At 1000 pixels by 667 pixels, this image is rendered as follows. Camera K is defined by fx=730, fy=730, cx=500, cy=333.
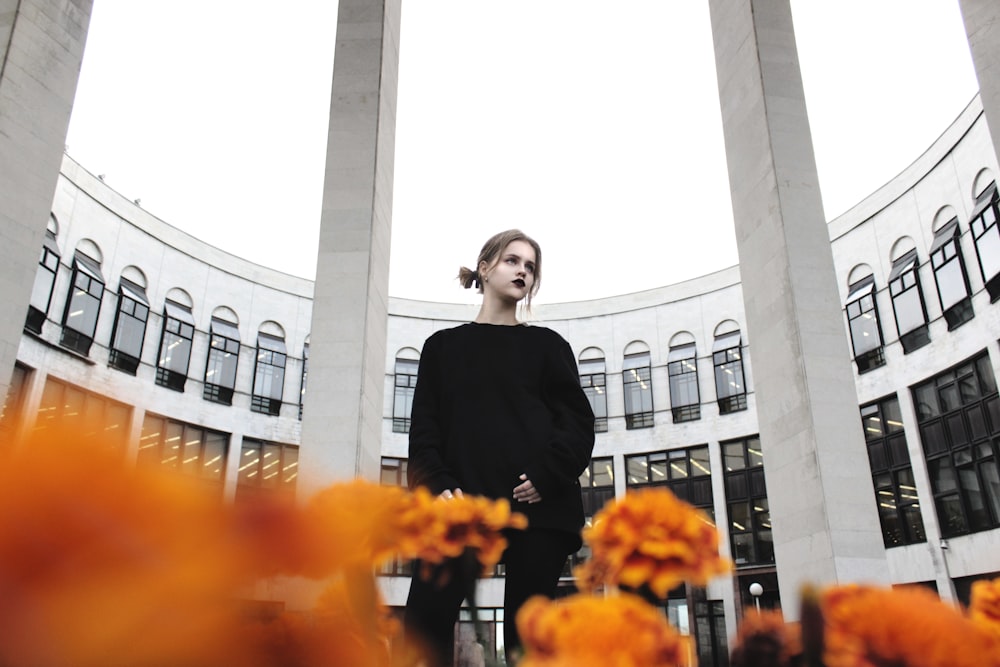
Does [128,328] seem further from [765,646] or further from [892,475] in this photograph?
[765,646]

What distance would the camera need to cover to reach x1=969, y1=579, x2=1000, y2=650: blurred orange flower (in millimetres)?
927

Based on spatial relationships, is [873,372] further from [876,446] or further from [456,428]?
[456,428]

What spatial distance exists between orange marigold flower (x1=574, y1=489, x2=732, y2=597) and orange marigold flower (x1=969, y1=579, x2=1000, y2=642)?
35cm

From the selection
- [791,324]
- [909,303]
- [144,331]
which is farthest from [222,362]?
[909,303]

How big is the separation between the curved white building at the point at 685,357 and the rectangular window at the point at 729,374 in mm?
66

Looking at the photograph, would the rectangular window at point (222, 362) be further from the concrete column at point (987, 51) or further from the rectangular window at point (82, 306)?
the concrete column at point (987, 51)

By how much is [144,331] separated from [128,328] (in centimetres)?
71

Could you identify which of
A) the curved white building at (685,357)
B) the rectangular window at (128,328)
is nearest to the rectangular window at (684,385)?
the curved white building at (685,357)

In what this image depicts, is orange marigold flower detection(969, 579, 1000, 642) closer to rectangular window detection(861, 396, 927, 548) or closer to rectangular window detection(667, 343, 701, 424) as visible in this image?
rectangular window detection(861, 396, 927, 548)

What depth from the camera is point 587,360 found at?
35062 mm

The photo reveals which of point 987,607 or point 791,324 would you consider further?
point 791,324

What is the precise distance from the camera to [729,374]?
104 feet

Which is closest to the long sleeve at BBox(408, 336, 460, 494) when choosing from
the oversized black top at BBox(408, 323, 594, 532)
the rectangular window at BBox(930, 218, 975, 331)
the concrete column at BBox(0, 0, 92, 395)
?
the oversized black top at BBox(408, 323, 594, 532)

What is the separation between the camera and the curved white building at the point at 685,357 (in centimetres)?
2302
